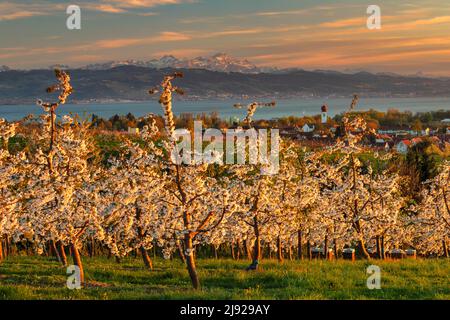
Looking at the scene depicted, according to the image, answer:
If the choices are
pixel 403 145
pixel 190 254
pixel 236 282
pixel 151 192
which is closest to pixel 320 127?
pixel 403 145

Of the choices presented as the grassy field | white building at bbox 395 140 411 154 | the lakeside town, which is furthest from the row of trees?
white building at bbox 395 140 411 154

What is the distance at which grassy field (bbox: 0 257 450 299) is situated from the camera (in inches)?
697

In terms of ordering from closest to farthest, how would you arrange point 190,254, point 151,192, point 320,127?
point 151,192, point 190,254, point 320,127

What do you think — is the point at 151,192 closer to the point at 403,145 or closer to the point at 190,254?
the point at 190,254

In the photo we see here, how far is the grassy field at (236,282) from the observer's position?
17.7 metres

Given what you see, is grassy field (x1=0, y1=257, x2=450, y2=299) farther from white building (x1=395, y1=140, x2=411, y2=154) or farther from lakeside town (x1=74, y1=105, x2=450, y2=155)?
white building (x1=395, y1=140, x2=411, y2=154)

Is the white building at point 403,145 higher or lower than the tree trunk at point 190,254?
lower

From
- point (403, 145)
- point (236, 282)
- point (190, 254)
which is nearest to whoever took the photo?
point (190, 254)

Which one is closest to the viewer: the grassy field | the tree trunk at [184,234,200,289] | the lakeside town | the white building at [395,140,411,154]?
the grassy field

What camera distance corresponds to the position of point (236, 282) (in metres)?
21.9

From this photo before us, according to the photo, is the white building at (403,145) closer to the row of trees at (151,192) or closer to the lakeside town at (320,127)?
the lakeside town at (320,127)

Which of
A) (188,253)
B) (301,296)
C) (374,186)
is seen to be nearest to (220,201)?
(188,253)

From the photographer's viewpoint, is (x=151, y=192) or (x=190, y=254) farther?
(x=190, y=254)

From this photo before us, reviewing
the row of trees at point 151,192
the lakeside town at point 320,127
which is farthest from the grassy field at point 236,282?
the lakeside town at point 320,127
